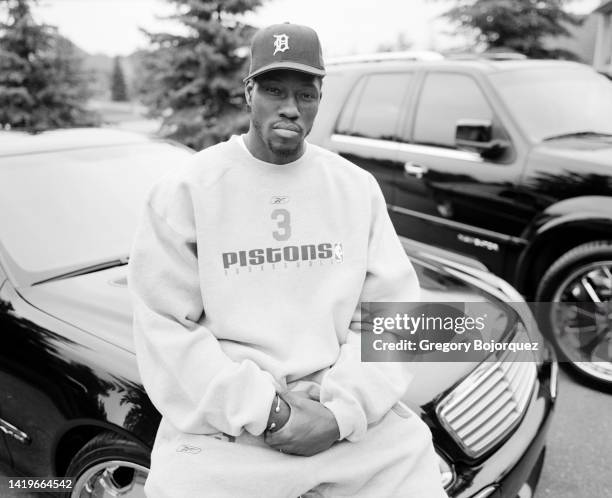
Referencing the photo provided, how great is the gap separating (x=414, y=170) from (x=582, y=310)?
4.78 feet

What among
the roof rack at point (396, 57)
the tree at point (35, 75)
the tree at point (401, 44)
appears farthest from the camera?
the tree at point (401, 44)

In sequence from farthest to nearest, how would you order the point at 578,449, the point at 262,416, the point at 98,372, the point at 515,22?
1. the point at 515,22
2. the point at 578,449
3. the point at 98,372
4. the point at 262,416

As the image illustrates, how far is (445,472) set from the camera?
1.72 m

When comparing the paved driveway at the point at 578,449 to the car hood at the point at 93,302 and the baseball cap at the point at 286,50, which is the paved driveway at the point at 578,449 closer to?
the car hood at the point at 93,302

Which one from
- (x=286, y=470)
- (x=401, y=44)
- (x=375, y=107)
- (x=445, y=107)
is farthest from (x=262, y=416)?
(x=401, y=44)

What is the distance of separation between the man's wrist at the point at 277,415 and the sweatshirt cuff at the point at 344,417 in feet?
0.38

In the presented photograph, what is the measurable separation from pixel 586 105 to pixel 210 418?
362 centimetres

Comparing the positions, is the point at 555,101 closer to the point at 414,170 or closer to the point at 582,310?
the point at 414,170

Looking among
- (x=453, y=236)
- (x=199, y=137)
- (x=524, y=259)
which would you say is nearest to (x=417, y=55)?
(x=453, y=236)

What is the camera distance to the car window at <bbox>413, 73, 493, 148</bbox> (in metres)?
3.89

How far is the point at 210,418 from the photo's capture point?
1.44m

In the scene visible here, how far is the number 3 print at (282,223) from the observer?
1.58m

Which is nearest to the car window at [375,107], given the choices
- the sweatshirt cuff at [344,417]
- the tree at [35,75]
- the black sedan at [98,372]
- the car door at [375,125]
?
the car door at [375,125]

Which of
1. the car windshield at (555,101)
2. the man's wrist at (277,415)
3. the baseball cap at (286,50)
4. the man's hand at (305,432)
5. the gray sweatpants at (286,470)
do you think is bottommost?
the gray sweatpants at (286,470)
